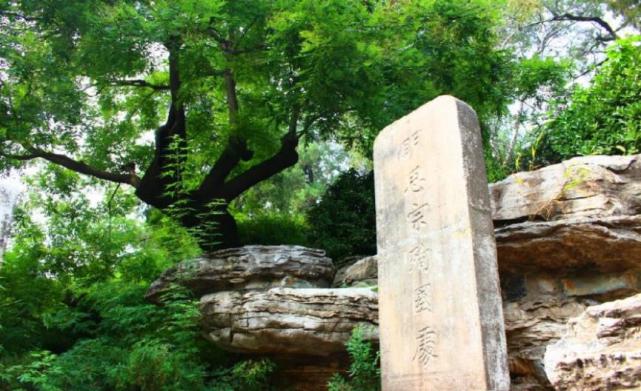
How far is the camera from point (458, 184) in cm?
432

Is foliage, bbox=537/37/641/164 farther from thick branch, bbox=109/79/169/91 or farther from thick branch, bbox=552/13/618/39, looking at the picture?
thick branch, bbox=552/13/618/39

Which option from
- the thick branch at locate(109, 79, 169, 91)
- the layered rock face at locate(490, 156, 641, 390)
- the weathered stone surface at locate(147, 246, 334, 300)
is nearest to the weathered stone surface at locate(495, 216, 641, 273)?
the layered rock face at locate(490, 156, 641, 390)

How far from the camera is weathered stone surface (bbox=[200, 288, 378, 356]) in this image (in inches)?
235

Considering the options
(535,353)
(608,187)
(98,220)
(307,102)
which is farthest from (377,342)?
(98,220)

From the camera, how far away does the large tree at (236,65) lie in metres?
6.84

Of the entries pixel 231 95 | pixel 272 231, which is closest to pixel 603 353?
pixel 231 95

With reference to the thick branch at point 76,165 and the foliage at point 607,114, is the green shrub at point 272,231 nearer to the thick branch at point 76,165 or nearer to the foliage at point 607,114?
the thick branch at point 76,165

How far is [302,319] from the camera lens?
601 centimetres

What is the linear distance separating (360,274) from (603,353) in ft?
18.7

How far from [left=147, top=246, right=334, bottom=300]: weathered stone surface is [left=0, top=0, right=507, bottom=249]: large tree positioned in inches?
21.1

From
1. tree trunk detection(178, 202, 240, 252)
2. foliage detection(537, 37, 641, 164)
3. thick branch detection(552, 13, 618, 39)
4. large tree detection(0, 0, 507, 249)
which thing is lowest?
tree trunk detection(178, 202, 240, 252)

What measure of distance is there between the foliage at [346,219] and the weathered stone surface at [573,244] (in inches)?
122

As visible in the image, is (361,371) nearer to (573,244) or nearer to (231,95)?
(573,244)

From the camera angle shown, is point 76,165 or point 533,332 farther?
point 76,165
